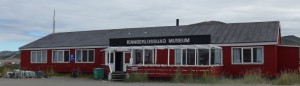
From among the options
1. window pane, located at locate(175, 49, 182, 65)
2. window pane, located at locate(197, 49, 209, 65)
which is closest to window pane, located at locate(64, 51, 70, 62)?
window pane, located at locate(175, 49, 182, 65)

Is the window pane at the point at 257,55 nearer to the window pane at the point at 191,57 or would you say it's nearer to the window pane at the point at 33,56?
the window pane at the point at 191,57

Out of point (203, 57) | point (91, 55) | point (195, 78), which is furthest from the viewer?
point (91, 55)

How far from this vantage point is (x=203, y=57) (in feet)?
106

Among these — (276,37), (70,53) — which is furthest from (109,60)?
(276,37)

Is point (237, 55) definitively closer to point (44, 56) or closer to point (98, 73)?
point (98, 73)

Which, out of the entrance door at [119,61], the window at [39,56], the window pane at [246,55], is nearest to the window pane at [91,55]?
the entrance door at [119,61]

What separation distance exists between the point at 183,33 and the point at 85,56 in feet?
25.8

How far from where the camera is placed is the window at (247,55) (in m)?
30.7

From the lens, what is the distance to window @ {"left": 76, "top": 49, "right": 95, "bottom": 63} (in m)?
38.0

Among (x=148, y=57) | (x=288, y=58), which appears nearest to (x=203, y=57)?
(x=148, y=57)

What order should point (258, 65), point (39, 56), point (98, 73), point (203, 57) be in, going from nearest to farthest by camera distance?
point (258, 65) → point (203, 57) → point (98, 73) → point (39, 56)

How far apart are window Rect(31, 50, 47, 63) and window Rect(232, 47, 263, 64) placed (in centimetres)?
1667

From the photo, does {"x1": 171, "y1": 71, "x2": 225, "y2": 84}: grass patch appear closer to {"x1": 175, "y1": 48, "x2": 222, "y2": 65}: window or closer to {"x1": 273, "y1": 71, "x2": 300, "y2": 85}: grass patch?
{"x1": 175, "y1": 48, "x2": 222, "y2": 65}: window

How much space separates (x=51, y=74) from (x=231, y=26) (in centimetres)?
1433
